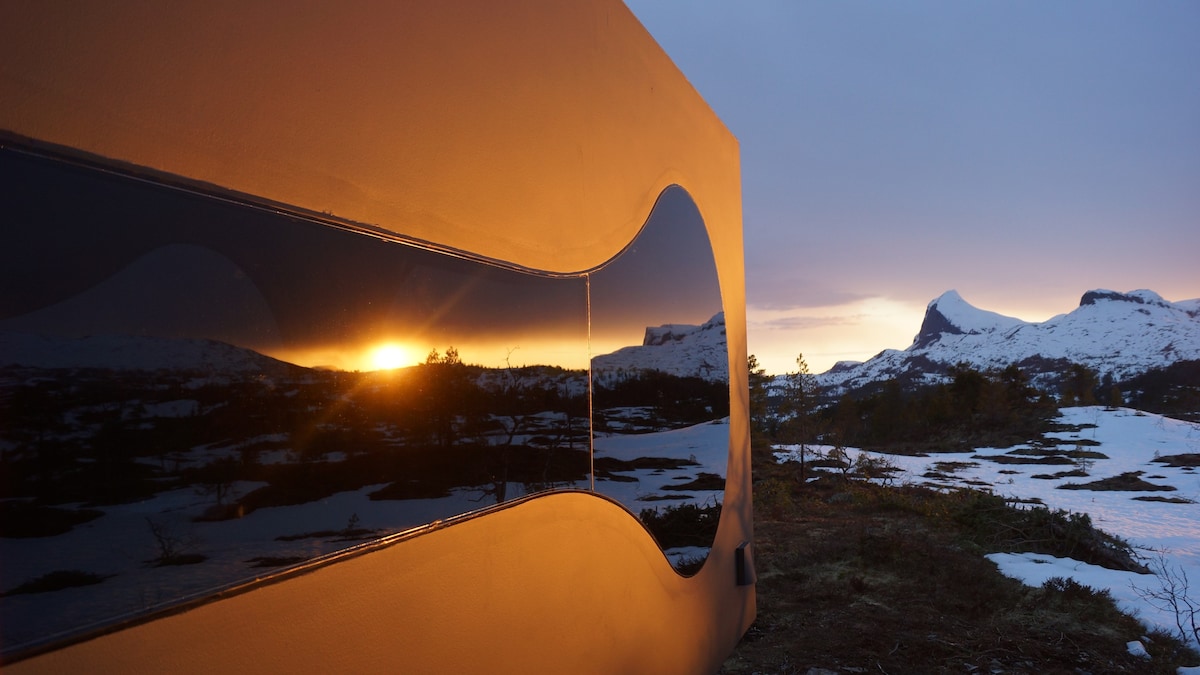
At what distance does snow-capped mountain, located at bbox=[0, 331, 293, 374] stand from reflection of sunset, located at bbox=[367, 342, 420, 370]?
225mm

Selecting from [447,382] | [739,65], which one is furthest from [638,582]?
[739,65]

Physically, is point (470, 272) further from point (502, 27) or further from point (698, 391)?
point (698, 391)

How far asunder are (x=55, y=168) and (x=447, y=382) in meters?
0.80

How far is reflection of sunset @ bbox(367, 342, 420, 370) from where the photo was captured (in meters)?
1.29

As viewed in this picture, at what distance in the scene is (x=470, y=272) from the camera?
161 cm

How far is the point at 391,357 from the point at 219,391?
38cm

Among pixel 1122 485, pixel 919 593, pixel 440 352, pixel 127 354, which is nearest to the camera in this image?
pixel 127 354

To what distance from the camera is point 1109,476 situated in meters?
19.4

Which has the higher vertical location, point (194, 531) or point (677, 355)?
point (677, 355)

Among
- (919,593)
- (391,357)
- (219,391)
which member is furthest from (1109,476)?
(219,391)

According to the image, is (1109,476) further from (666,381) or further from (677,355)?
(666,381)

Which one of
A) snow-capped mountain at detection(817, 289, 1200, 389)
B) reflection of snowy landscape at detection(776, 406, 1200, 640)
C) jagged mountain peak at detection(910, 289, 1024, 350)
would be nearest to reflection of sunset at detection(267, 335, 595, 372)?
reflection of snowy landscape at detection(776, 406, 1200, 640)

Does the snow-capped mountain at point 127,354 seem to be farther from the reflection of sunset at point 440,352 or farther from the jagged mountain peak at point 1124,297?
the jagged mountain peak at point 1124,297

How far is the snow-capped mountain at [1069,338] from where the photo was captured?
85.8m
